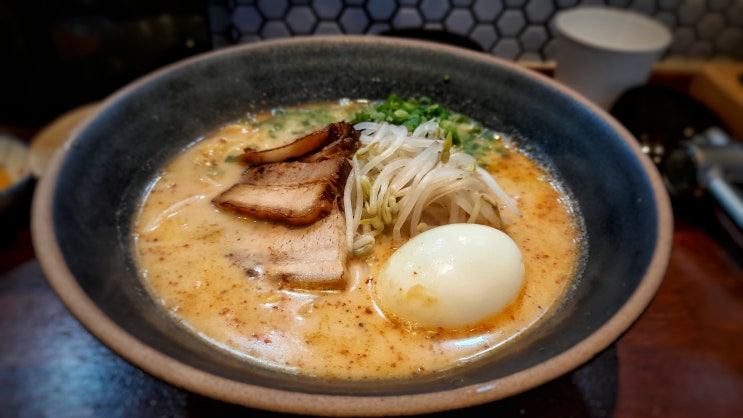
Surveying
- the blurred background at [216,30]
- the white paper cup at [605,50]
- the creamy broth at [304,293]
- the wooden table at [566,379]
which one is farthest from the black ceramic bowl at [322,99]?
the white paper cup at [605,50]

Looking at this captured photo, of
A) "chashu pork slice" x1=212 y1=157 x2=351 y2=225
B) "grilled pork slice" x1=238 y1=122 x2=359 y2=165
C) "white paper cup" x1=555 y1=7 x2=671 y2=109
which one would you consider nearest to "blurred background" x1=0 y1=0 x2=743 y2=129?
"white paper cup" x1=555 y1=7 x2=671 y2=109

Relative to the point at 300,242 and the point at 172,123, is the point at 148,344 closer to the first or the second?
the point at 300,242

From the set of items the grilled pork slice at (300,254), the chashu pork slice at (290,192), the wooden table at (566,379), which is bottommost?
the wooden table at (566,379)

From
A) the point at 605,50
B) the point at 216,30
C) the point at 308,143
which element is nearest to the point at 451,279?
the point at 308,143

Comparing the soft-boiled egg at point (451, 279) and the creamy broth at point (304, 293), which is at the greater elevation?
the soft-boiled egg at point (451, 279)

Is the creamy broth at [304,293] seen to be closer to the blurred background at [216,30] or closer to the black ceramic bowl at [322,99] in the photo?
the black ceramic bowl at [322,99]

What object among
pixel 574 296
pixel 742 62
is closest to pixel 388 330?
pixel 574 296
